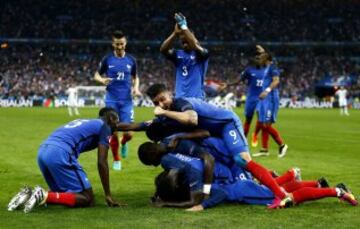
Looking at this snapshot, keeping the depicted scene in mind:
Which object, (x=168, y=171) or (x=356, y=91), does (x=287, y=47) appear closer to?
(x=356, y=91)

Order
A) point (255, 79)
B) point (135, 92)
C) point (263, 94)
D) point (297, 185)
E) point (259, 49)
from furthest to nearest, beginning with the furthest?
point (255, 79) < point (263, 94) < point (259, 49) < point (135, 92) < point (297, 185)

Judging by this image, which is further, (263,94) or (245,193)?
(263,94)

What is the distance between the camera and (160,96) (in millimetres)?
8469

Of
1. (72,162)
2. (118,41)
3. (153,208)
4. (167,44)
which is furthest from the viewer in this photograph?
(118,41)

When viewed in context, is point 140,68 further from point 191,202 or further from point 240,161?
point 191,202

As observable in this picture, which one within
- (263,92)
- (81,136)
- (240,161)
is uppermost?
(263,92)

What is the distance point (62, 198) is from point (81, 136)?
864 millimetres

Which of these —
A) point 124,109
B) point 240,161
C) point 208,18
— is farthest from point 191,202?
point 208,18

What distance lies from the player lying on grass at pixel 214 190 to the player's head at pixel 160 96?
0.73 m

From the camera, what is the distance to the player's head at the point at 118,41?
43.6ft

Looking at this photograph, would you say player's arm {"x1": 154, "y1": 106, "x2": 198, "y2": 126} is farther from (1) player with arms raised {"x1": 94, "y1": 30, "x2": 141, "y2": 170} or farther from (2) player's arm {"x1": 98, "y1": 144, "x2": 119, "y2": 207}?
(1) player with arms raised {"x1": 94, "y1": 30, "x2": 141, "y2": 170}

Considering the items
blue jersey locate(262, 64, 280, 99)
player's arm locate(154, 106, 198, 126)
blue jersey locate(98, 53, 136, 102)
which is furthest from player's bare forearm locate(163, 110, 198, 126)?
blue jersey locate(262, 64, 280, 99)

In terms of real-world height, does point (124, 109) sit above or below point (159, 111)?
below

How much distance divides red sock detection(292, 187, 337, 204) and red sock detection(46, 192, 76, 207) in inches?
114
